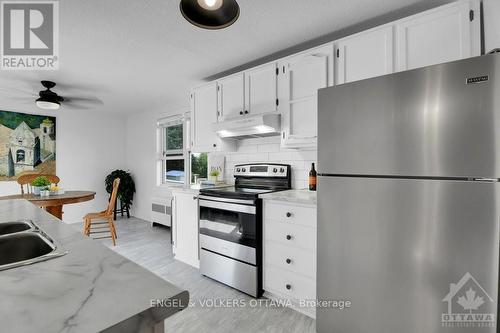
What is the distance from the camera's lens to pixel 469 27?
Answer: 4.82 feet

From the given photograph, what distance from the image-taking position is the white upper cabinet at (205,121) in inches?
116

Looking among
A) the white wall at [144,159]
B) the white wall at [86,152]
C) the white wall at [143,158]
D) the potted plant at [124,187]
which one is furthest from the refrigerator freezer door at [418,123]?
the white wall at [86,152]

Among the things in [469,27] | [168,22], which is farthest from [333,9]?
[168,22]

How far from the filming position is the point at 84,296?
0.53 meters

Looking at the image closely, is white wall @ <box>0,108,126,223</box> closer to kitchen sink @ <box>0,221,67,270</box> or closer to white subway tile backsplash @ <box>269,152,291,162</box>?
white subway tile backsplash @ <box>269,152,291,162</box>

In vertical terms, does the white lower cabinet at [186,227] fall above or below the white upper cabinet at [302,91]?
below

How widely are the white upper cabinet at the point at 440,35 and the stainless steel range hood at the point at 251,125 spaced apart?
3.54 feet

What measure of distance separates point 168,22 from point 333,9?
130cm

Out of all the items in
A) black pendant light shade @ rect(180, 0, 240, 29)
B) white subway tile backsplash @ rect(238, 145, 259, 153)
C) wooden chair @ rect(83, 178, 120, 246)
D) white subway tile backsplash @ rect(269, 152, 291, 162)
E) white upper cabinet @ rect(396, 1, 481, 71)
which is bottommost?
wooden chair @ rect(83, 178, 120, 246)

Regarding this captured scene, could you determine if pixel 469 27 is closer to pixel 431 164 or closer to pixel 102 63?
pixel 431 164

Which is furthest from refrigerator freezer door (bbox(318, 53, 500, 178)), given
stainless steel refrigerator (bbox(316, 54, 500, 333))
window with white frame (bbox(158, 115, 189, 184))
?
window with white frame (bbox(158, 115, 189, 184))

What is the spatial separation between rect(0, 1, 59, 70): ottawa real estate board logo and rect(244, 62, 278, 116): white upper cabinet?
1665 millimetres

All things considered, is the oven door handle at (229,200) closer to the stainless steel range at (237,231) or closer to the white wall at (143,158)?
the stainless steel range at (237,231)

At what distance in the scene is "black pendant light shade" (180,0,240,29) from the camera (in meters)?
1.09
